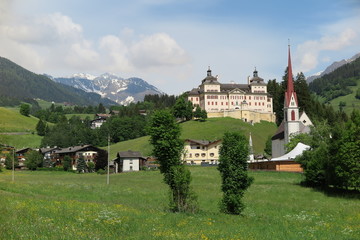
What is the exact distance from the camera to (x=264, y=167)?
72625 mm

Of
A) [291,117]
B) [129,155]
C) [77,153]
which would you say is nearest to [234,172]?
[291,117]

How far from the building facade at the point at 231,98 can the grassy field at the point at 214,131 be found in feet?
29.9

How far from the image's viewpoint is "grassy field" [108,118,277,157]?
12200 centimetres

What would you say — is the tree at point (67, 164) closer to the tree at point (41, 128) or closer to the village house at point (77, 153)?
the village house at point (77, 153)

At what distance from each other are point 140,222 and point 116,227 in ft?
6.81

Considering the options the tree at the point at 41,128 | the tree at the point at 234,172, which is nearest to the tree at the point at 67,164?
the tree at the point at 41,128

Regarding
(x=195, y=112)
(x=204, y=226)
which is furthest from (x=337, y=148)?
(x=195, y=112)

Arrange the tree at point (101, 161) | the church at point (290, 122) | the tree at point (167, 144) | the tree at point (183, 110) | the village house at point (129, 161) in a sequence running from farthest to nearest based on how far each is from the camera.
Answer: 1. the tree at point (183, 110)
2. the village house at point (129, 161)
3. the tree at point (101, 161)
4. the church at point (290, 122)
5. the tree at point (167, 144)

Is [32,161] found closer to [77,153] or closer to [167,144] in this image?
[77,153]

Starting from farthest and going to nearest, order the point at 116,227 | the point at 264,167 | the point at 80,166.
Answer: the point at 80,166, the point at 264,167, the point at 116,227

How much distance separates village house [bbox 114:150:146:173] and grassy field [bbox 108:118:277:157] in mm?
6493

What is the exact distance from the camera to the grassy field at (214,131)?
122m

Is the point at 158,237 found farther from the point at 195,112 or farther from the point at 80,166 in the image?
the point at 195,112

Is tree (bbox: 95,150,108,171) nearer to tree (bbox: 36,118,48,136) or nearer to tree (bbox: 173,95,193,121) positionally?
tree (bbox: 173,95,193,121)
